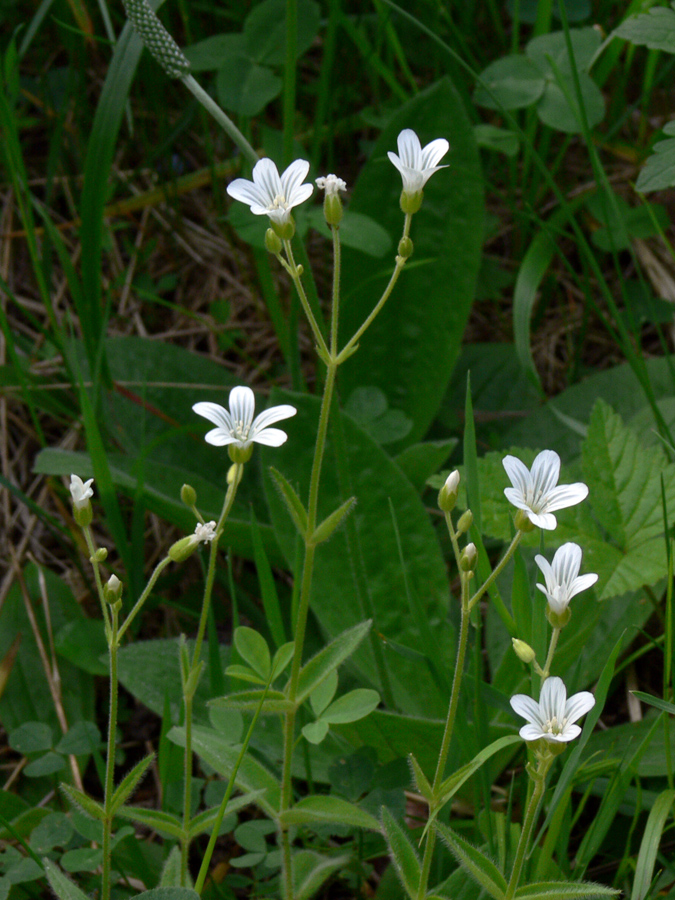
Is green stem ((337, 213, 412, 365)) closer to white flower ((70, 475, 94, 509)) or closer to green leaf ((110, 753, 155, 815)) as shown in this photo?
white flower ((70, 475, 94, 509))

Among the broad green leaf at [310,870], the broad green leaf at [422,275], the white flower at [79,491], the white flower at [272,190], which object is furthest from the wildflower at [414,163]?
the broad green leaf at [422,275]

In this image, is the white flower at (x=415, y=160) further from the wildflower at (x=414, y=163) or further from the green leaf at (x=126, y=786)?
the green leaf at (x=126, y=786)

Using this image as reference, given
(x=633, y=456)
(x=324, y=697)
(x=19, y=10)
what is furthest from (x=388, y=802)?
(x=19, y=10)

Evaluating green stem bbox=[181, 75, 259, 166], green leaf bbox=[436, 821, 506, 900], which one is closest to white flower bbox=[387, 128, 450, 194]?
green stem bbox=[181, 75, 259, 166]

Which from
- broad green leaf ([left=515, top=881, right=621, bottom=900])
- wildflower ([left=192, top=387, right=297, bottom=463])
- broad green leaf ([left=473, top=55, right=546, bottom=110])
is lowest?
broad green leaf ([left=515, top=881, right=621, bottom=900])

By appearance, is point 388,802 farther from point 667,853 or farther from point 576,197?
point 576,197

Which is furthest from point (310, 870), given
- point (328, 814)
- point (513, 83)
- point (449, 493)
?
point (513, 83)

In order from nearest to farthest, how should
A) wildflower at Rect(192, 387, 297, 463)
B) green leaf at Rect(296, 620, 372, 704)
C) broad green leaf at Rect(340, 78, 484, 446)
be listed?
1. wildflower at Rect(192, 387, 297, 463)
2. green leaf at Rect(296, 620, 372, 704)
3. broad green leaf at Rect(340, 78, 484, 446)

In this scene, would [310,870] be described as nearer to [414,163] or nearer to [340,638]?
[340,638]

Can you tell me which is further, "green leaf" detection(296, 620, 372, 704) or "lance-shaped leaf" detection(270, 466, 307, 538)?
"green leaf" detection(296, 620, 372, 704)
